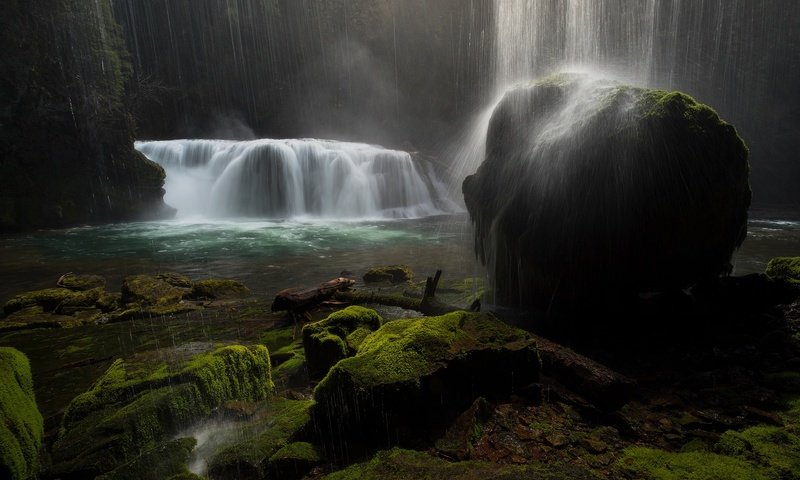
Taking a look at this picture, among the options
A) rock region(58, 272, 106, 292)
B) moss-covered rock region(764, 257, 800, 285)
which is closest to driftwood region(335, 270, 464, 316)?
moss-covered rock region(764, 257, 800, 285)

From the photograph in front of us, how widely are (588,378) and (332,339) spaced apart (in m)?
2.51

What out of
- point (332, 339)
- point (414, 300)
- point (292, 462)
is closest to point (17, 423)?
point (292, 462)

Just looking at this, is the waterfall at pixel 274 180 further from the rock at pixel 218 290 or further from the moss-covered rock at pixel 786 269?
the moss-covered rock at pixel 786 269

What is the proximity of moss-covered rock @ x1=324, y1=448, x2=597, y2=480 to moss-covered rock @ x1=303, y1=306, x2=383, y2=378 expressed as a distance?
1540mm

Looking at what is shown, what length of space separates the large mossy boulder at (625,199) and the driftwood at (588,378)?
1921 millimetres

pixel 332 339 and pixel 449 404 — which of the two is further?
pixel 332 339

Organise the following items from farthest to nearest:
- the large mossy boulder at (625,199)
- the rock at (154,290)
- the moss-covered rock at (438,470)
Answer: the rock at (154,290) → the large mossy boulder at (625,199) → the moss-covered rock at (438,470)

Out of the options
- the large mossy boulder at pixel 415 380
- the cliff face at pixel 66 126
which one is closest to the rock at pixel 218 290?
the large mossy boulder at pixel 415 380

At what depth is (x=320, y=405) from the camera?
8.97 feet

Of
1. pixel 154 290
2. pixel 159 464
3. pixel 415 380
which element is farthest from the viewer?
pixel 154 290

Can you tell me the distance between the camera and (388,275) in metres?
9.20

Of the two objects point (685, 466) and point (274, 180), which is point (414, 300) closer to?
point (685, 466)

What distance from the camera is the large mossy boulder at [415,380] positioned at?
260cm

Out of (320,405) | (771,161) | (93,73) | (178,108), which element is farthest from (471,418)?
(771,161)
